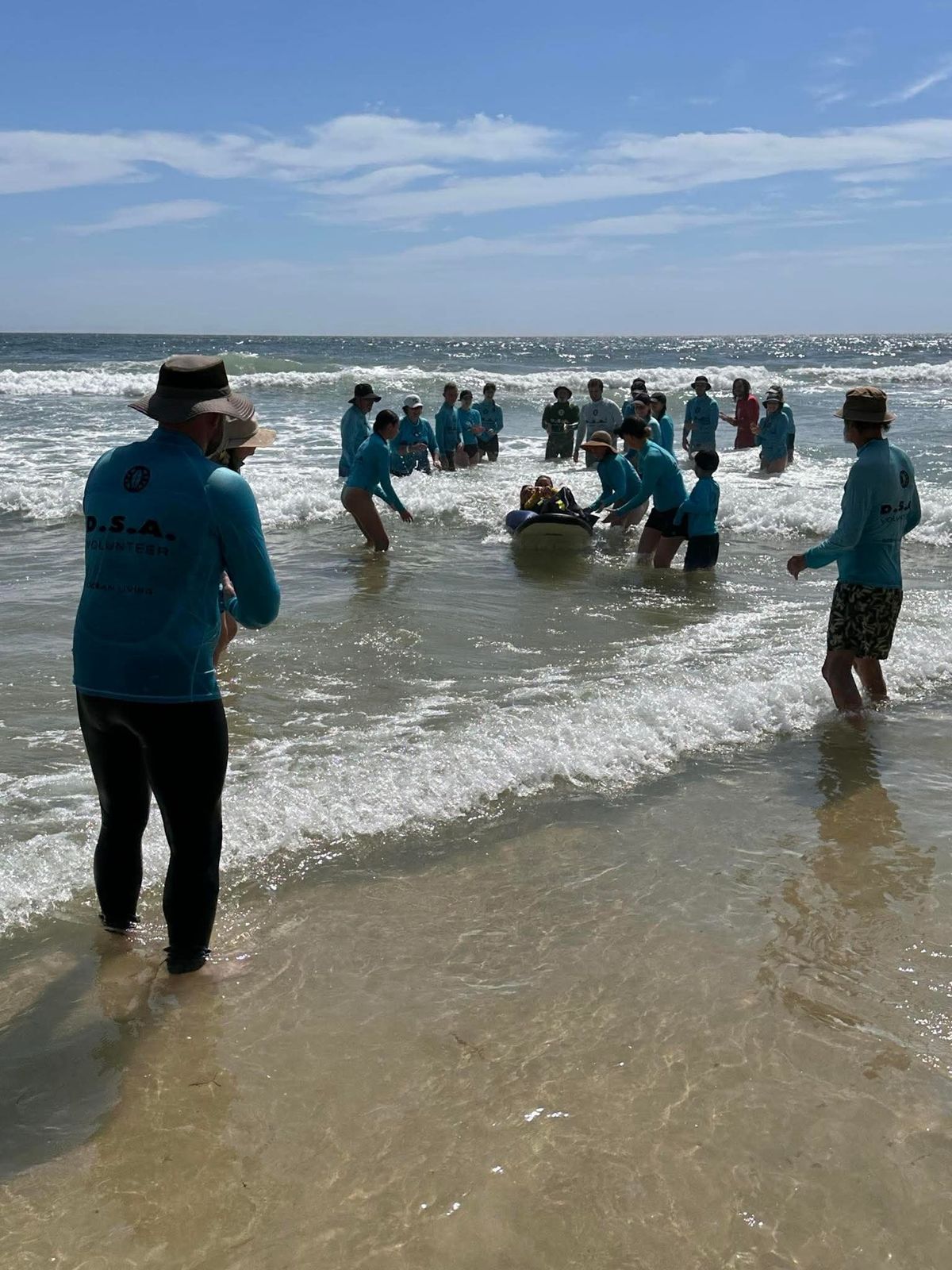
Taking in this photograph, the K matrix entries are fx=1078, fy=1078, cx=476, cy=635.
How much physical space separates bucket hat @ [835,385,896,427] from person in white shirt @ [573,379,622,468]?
10.1 m

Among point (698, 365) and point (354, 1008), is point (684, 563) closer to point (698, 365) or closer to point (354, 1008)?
point (354, 1008)

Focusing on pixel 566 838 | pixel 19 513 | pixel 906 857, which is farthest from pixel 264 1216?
pixel 19 513

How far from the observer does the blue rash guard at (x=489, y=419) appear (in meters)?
18.7

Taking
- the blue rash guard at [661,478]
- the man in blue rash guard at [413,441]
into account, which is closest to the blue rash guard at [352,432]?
the man in blue rash guard at [413,441]

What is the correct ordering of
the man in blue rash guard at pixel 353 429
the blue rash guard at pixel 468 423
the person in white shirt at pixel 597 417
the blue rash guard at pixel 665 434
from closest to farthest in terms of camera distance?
1. the man in blue rash guard at pixel 353 429
2. the blue rash guard at pixel 665 434
3. the person in white shirt at pixel 597 417
4. the blue rash guard at pixel 468 423

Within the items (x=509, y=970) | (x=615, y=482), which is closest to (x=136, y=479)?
(x=509, y=970)

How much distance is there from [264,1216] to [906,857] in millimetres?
2860

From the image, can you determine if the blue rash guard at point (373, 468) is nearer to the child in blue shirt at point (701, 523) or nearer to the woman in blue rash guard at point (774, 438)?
the child in blue shirt at point (701, 523)

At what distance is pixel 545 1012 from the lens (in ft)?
10.5

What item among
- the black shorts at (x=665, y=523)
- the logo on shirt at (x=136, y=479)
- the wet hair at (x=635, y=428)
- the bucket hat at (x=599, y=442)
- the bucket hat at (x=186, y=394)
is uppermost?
the bucket hat at (x=186, y=394)

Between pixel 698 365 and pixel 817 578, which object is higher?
pixel 698 365

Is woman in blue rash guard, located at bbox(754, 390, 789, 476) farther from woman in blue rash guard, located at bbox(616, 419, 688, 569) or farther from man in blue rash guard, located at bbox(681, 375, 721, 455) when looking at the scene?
woman in blue rash guard, located at bbox(616, 419, 688, 569)

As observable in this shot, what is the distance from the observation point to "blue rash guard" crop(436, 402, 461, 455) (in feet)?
58.2

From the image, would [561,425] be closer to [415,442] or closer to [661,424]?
[415,442]
